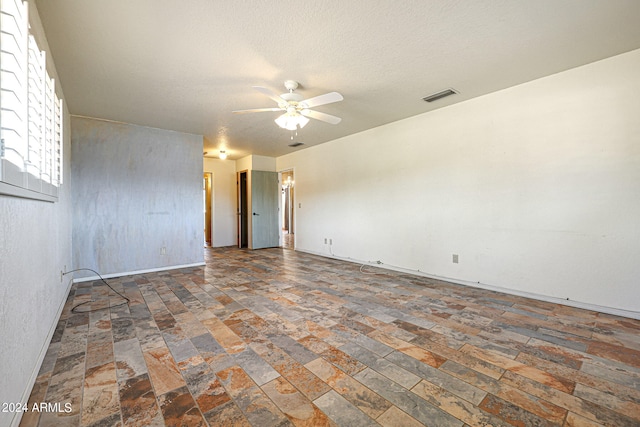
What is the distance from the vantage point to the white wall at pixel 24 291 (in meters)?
1.28

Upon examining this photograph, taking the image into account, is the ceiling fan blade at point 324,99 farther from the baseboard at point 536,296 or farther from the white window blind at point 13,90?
the baseboard at point 536,296

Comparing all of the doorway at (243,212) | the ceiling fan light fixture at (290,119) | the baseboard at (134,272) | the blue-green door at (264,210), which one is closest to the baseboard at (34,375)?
the baseboard at (134,272)

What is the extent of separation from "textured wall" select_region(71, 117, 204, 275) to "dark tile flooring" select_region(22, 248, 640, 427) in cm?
125

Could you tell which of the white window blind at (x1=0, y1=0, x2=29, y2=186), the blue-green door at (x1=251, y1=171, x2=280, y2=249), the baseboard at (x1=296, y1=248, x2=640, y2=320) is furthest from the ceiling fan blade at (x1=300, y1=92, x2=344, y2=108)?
the blue-green door at (x1=251, y1=171, x2=280, y2=249)

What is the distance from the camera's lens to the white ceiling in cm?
198

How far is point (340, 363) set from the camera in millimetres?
1885

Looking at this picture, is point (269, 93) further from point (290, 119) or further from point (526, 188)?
point (526, 188)

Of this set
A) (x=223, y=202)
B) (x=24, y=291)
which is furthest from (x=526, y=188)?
(x=223, y=202)

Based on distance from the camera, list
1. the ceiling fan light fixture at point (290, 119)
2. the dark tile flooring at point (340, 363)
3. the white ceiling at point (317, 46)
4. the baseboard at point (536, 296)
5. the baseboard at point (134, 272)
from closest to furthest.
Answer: the dark tile flooring at point (340, 363)
the white ceiling at point (317, 46)
the baseboard at point (536, 296)
the ceiling fan light fixture at point (290, 119)
the baseboard at point (134, 272)

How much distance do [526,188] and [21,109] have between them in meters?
4.43

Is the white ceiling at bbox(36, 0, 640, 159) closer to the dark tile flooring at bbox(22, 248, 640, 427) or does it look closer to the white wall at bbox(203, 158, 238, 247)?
the dark tile flooring at bbox(22, 248, 640, 427)

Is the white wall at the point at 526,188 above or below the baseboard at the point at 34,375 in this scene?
above

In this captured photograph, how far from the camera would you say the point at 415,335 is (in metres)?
2.30

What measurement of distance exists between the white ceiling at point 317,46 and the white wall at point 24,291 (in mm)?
522
